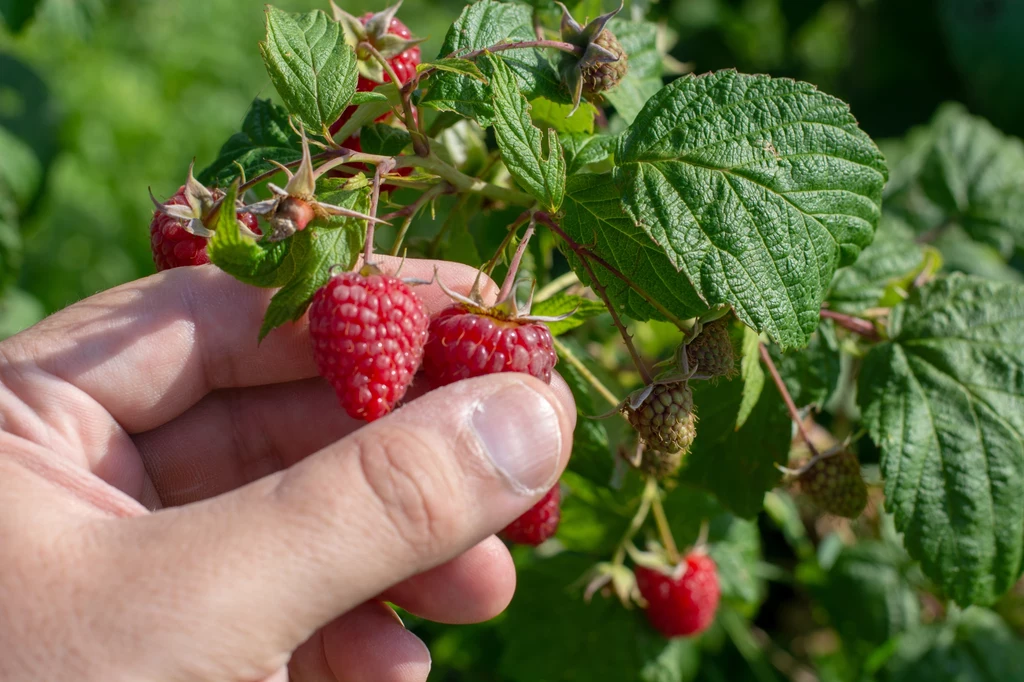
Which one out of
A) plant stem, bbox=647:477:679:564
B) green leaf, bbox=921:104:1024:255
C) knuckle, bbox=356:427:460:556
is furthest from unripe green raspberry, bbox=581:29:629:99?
green leaf, bbox=921:104:1024:255

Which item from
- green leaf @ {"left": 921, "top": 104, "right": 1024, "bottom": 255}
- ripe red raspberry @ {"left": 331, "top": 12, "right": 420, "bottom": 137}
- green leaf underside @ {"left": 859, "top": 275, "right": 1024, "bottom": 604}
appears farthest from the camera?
green leaf @ {"left": 921, "top": 104, "right": 1024, "bottom": 255}

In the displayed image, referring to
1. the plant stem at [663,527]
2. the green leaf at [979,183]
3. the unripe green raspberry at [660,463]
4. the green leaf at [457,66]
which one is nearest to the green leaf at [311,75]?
the green leaf at [457,66]

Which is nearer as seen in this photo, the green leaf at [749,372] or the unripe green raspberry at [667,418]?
the unripe green raspberry at [667,418]

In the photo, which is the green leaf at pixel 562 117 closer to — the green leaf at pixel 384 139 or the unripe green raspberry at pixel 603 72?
the unripe green raspberry at pixel 603 72

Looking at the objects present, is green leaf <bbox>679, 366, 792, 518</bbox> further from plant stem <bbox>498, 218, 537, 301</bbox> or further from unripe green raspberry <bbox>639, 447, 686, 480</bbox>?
plant stem <bbox>498, 218, 537, 301</bbox>

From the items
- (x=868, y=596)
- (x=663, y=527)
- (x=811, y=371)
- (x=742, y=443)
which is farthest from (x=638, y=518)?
(x=868, y=596)

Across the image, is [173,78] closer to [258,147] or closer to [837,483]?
[258,147]
